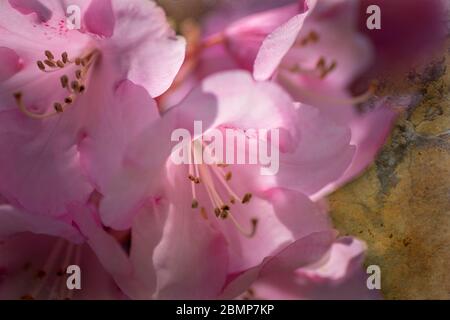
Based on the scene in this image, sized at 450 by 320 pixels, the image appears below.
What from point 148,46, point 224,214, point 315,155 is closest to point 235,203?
point 224,214

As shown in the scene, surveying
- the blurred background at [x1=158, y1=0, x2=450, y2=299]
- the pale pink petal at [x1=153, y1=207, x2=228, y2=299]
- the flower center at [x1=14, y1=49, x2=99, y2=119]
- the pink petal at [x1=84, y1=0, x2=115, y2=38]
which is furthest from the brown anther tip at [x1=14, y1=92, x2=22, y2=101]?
the blurred background at [x1=158, y1=0, x2=450, y2=299]

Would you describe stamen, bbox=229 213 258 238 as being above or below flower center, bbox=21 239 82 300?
above

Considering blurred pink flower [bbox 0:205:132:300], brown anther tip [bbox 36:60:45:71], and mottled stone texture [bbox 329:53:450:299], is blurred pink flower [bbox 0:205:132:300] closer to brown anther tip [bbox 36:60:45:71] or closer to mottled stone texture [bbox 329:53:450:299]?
brown anther tip [bbox 36:60:45:71]

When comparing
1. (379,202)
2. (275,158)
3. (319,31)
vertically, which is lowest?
(379,202)

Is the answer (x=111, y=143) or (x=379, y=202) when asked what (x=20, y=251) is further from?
(x=379, y=202)

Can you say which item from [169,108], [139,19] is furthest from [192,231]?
[139,19]
